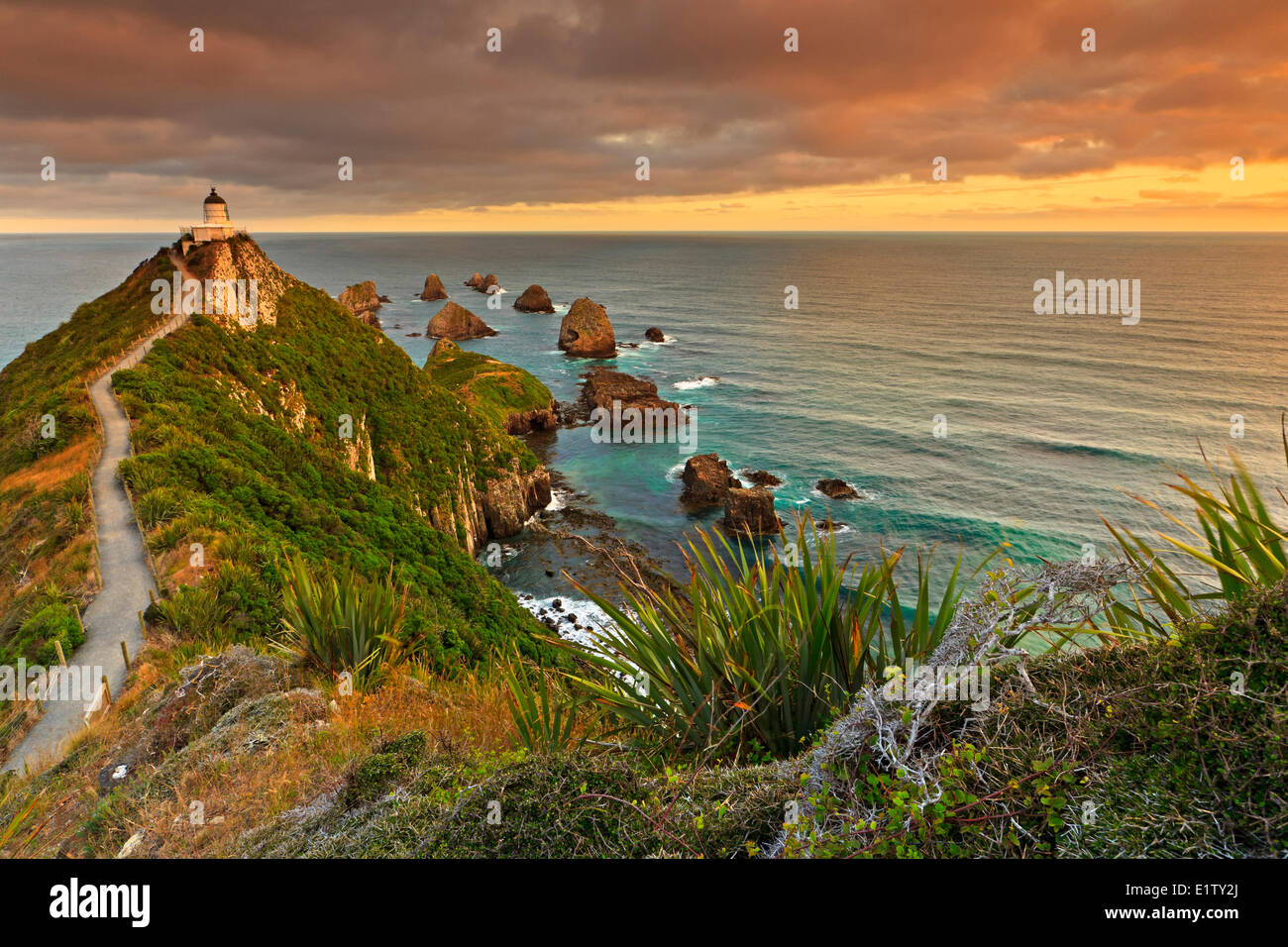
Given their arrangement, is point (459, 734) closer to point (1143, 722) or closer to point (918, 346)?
point (1143, 722)

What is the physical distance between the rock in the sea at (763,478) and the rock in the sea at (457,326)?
64961mm

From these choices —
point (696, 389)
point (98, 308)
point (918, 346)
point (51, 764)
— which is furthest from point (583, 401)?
point (51, 764)

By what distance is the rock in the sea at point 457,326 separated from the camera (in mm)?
93000

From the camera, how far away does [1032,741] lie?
2.36 meters

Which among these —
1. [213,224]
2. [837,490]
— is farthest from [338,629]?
[213,224]

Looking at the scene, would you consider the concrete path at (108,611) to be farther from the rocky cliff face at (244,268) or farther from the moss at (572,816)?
the rocky cliff face at (244,268)

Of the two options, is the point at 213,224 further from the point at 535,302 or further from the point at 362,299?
the point at 362,299

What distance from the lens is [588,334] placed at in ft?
259

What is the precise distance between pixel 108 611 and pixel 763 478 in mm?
33266

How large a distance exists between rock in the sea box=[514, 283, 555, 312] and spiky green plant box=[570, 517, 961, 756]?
117262 millimetres

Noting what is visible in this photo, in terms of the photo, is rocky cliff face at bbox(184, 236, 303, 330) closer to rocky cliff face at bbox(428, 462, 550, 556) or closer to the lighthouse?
the lighthouse

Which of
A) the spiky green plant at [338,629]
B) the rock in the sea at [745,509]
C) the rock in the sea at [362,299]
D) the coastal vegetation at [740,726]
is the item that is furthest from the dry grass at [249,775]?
the rock in the sea at [362,299]

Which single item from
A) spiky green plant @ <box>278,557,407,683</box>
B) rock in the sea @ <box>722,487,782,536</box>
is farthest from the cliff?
spiky green plant @ <box>278,557,407,683</box>
